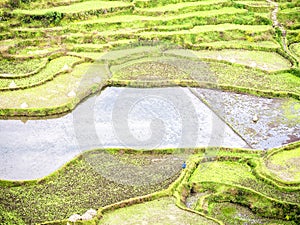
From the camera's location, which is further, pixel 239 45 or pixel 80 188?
pixel 239 45

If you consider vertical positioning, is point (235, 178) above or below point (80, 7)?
below

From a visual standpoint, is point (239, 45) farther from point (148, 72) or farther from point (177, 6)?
point (148, 72)

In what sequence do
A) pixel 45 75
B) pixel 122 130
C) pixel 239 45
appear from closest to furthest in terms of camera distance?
pixel 122 130, pixel 45 75, pixel 239 45

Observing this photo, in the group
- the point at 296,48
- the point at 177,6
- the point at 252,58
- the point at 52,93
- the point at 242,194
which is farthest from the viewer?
the point at 177,6

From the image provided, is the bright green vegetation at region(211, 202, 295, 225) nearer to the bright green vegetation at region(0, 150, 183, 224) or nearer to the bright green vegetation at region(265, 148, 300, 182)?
the bright green vegetation at region(0, 150, 183, 224)

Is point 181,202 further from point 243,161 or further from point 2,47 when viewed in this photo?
point 2,47

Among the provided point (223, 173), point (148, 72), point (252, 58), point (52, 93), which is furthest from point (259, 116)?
point (52, 93)

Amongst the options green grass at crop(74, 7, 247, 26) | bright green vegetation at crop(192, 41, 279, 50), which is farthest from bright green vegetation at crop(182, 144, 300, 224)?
green grass at crop(74, 7, 247, 26)

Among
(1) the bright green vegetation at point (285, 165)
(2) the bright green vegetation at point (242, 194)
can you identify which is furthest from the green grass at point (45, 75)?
(1) the bright green vegetation at point (285, 165)
